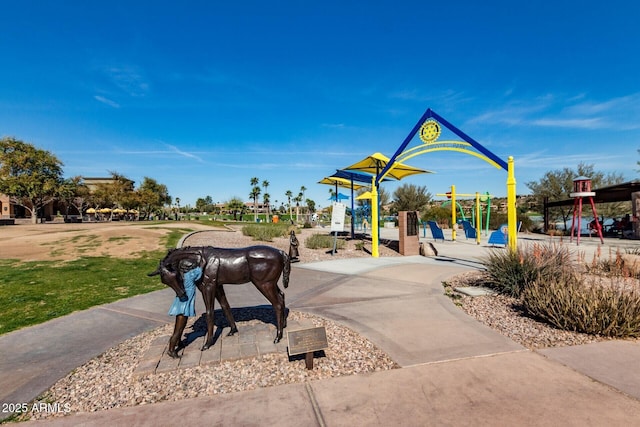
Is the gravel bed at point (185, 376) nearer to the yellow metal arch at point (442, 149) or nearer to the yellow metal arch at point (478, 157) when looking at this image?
the yellow metal arch at point (478, 157)

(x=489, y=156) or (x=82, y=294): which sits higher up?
(x=489, y=156)

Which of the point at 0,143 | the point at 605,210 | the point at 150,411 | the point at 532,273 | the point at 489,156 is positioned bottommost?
the point at 150,411

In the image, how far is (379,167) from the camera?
14547 mm

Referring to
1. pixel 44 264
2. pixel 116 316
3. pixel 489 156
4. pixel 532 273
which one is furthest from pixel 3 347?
pixel 489 156

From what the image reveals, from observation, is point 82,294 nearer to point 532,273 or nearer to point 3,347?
point 3,347

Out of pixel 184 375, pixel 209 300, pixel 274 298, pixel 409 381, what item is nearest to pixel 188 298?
pixel 209 300

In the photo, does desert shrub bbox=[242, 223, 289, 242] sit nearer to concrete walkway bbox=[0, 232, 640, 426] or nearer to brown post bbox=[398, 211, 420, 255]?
brown post bbox=[398, 211, 420, 255]

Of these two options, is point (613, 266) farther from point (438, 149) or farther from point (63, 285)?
point (63, 285)

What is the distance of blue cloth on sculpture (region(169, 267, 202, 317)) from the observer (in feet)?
11.8

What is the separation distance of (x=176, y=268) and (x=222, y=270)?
0.55m

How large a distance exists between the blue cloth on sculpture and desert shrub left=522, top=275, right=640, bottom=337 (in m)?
5.21

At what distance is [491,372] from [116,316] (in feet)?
19.3

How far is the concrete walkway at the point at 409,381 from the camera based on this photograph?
2592 millimetres

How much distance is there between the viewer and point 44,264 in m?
9.87
